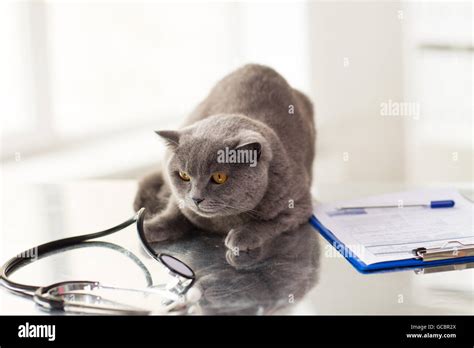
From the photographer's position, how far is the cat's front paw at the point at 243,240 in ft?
4.63

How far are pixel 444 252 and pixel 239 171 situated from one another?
0.43 metres

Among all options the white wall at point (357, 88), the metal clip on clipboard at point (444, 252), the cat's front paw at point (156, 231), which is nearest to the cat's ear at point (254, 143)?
the cat's front paw at point (156, 231)

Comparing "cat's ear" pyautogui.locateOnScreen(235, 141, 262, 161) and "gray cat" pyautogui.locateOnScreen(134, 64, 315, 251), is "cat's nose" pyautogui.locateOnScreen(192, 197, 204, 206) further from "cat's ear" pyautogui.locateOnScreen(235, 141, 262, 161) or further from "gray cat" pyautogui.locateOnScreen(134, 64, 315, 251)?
"cat's ear" pyautogui.locateOnScreen(235, 141, 262, 161)

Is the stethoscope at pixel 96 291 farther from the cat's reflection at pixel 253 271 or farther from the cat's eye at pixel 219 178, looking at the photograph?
the cat's eye at pixel 219 178

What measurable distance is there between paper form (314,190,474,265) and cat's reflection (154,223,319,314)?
8 centimetres

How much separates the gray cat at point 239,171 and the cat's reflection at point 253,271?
0.04 meters

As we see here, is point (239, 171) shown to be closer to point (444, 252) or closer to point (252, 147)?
point (252, 147)

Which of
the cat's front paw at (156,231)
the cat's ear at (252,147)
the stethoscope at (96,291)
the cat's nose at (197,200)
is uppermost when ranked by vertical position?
the cat's ear at (252,147)

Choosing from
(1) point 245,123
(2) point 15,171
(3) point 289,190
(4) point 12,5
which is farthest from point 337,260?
(4) point 12,5

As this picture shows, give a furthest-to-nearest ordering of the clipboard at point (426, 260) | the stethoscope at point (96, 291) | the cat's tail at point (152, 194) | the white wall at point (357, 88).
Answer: the white wall at point (357, 88) < the cat's tail at point (152, 194) < the clipboard at point (426, 260) < the stethoscope at point (96, 291)

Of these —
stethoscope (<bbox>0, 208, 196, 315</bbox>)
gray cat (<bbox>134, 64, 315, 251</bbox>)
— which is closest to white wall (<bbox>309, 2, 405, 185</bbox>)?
gray cat (<bbox>134, 64, 315, 251</bbox>)

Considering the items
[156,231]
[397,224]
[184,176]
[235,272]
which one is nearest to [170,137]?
[184,176]

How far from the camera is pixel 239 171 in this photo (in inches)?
55.8

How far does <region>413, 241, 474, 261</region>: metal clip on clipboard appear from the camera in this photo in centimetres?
127
